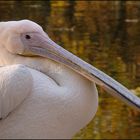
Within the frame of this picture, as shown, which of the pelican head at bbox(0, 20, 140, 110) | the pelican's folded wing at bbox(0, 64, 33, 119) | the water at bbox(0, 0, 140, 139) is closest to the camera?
the pelican's folded wing at bbox(0, 64, 33, 119)

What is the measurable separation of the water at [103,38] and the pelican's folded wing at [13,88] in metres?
1.92

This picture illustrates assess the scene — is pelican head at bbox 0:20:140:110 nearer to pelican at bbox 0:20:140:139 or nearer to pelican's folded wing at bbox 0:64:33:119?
pelican at bbox 0:20:140:139

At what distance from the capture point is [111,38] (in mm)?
12984

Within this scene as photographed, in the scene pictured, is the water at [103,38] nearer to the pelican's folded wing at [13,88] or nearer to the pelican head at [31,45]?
the pelican head at [31,45]

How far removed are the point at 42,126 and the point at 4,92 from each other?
333 mm

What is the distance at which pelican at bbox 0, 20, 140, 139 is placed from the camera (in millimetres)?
4867

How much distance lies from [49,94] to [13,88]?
24cm

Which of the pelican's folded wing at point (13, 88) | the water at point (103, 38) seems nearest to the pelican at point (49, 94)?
the pelican's folded wing at point (13, 88)

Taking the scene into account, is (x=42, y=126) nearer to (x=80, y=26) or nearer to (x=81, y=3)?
(x=80, y=26)

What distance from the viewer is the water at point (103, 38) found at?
7.10 m

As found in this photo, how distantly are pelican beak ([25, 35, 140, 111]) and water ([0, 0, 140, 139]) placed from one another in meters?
1.70

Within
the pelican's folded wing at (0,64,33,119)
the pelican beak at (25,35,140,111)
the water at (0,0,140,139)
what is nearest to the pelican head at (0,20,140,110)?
the pelican beak at (25,35,140,111)

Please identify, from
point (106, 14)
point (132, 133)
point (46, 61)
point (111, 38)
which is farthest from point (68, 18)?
point (46, 61)

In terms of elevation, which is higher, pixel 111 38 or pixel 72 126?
pixel 72 126
